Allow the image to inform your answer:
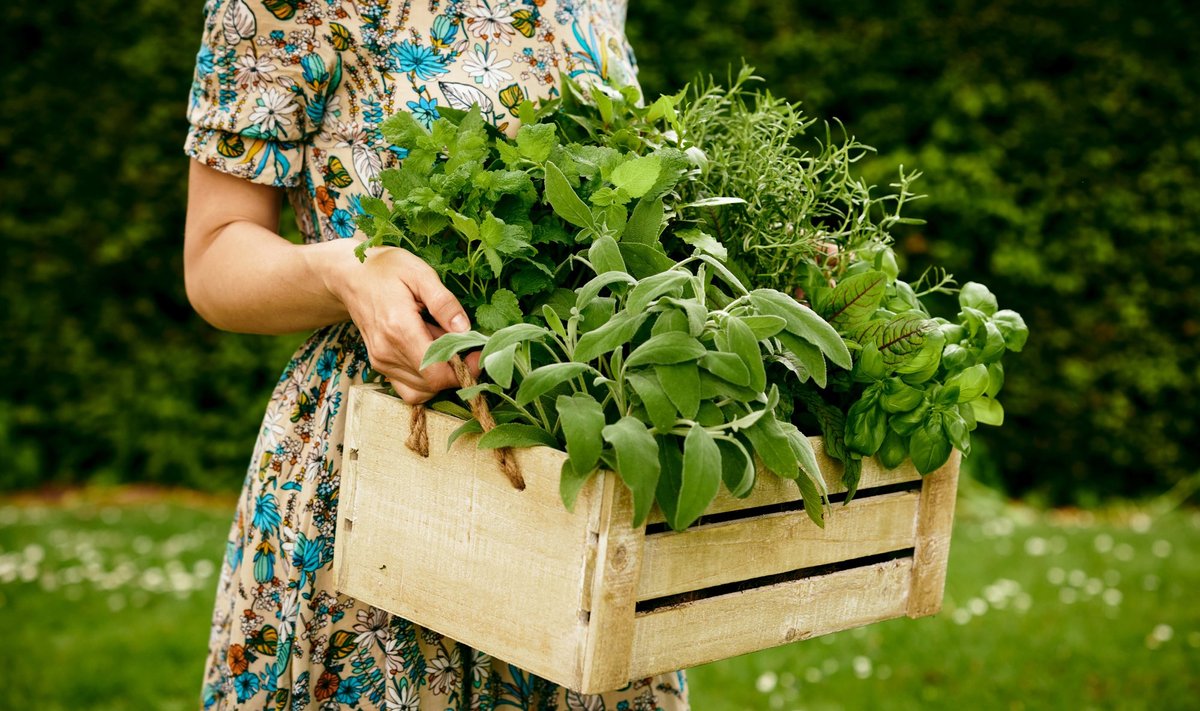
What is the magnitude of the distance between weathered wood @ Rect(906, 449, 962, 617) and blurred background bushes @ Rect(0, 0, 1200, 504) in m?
4.21

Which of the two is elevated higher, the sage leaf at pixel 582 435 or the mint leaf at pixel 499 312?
the mint leaf at pixel 499 312

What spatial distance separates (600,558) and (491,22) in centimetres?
81

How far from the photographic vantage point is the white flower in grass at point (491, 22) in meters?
1.48

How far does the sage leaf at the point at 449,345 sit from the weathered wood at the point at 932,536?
0.64m

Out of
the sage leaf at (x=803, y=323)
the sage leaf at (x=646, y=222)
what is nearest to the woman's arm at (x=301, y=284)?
the sage leaf at (x=646, y=222)

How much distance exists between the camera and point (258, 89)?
4.73ft

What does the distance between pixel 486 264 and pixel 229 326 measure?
0.53 m

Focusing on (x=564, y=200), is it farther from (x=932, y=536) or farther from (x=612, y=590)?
(x=932, y=536)

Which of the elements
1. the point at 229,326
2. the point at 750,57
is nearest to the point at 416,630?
the point at 229,326

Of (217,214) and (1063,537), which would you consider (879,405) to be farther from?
(1063,537)

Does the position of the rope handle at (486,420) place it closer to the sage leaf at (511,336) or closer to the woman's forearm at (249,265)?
the sage leaf at (511,336)

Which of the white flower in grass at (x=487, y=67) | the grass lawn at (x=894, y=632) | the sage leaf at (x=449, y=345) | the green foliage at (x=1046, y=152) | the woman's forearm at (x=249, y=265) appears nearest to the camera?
the sage leaf at (x=449, y=345)

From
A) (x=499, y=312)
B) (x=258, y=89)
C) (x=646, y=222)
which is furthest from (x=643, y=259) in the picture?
(x=258, y=89)

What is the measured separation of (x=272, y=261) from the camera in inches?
54.7
